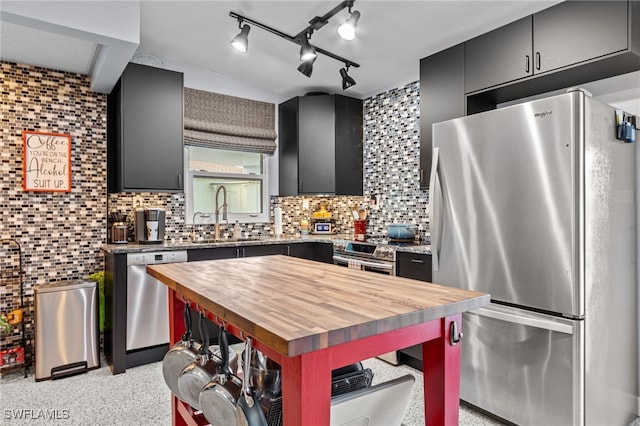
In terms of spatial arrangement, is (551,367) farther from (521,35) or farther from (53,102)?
(53,102)

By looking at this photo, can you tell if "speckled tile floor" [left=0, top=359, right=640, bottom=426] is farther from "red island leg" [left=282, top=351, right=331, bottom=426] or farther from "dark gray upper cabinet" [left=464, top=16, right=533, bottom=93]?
"dark gray upper cabinet" [left=464, top=16, right=533, bottom=93]

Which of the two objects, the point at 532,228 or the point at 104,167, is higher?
the point at 104,167

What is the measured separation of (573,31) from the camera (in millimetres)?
2305

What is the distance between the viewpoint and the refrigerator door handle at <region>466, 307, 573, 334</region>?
76.3 inches

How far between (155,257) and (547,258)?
272 cm

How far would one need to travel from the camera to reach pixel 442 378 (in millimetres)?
1203

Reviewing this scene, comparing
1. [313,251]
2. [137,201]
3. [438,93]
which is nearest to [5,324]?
[137,201]

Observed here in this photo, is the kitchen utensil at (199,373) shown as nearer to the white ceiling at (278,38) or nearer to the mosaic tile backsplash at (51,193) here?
the white ceiling at (278,38)

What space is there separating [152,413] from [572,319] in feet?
7.93

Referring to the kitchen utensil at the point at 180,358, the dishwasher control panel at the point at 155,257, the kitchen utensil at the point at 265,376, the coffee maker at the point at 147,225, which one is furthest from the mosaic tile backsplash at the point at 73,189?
the kitchen utensil at the point at 265,376

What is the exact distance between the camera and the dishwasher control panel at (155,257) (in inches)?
118

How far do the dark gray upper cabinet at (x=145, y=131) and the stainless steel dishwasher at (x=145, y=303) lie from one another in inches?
24.5

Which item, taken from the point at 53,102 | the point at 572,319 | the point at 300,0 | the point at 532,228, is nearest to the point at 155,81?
the point at 53,102

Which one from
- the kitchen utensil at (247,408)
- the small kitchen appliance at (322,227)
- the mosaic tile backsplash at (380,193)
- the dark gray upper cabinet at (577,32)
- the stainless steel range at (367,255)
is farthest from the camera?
the small kitchen appliance at (322,227)
